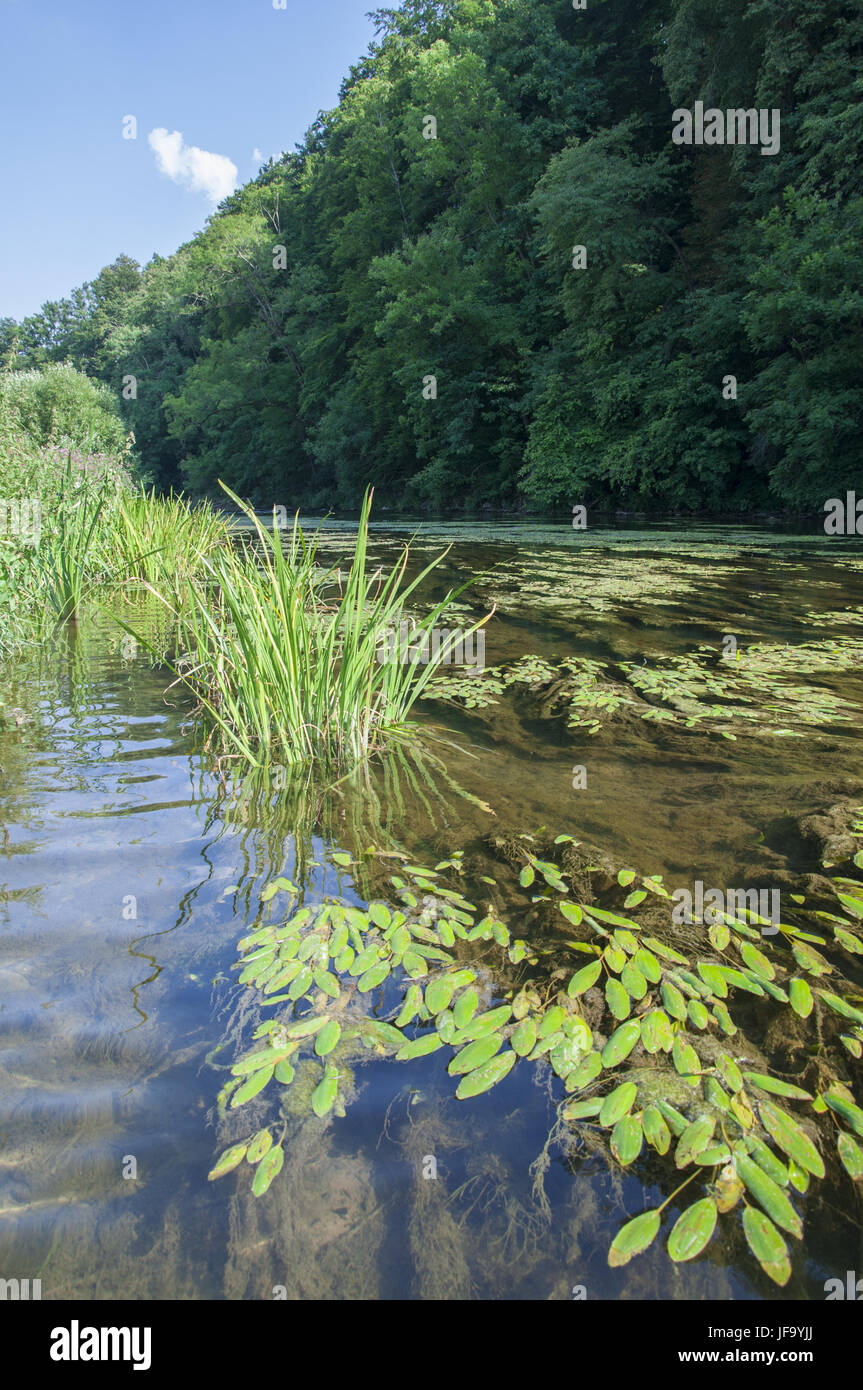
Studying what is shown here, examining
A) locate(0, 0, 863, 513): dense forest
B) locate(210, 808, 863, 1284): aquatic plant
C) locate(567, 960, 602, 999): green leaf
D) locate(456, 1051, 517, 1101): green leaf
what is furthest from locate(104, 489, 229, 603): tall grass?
locate(0, 0, 863, 513): dense forest

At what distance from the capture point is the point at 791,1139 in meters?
1.43

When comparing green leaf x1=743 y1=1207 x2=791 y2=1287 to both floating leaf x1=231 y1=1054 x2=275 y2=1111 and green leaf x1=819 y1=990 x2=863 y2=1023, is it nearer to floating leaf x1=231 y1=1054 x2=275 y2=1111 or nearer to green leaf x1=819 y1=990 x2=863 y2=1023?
green leaf x1=819 y1=990 x2=863 y2=1023

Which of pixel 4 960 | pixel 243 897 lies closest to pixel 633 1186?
pixel 243 897

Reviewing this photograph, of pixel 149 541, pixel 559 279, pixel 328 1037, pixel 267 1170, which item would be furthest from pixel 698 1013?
pixel 559 279

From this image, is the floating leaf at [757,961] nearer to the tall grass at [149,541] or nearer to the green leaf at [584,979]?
the green leaf at [584,979]

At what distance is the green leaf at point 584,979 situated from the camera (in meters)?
1.83

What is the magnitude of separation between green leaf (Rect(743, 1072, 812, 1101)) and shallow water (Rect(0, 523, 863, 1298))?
204mm

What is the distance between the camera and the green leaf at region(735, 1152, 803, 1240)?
130 cm

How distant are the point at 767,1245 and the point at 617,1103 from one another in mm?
335

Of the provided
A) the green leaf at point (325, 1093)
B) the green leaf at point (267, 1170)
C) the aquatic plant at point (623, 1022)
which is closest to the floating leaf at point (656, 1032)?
the aquatic plant at point (623, 1022)

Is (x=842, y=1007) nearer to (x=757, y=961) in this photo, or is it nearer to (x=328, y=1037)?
(x=757, y=961)

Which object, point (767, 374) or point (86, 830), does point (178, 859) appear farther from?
point (767, 374)

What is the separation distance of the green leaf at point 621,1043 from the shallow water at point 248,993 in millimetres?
129
